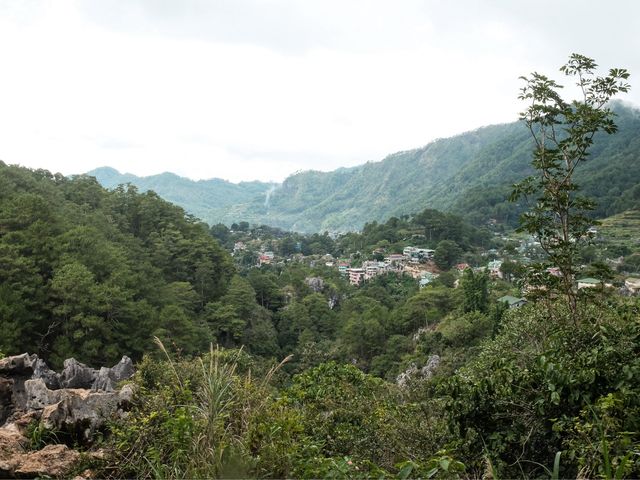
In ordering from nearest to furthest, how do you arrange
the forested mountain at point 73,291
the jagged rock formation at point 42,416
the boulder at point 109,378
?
the jagged rock formation at point 42,416, the boulder at point 109,378, the forested mountain at point 73,291

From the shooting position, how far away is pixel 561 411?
10.1 feet

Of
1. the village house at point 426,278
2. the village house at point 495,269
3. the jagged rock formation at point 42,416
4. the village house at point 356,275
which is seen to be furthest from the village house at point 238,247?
the jagged rock formation at point 42,416

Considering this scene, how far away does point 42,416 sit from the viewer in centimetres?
425

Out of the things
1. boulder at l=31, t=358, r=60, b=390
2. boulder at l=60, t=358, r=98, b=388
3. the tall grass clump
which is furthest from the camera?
boulder at l=60, t=358, r=98, b=388

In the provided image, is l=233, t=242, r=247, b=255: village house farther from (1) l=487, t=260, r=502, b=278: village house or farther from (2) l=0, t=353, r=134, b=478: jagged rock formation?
(2) l=0, t=353, r=134, b=478: jagged rock formation


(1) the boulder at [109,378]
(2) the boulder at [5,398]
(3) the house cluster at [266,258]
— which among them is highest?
(2) the boulder at [5,398]

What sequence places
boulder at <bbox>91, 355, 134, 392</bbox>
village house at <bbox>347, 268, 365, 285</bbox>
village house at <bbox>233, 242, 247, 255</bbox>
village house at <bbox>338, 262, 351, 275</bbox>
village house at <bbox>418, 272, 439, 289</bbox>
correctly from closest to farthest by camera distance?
1. boulder at <bbox>91, 355, 134, 392</bbox>
2. village house at <bbox>418, 272, 439, 289</bbox>
3. village house at <bbox>347, 268, 365, 285</bbox>
4. village house at <bbox>338, 262, 351, 275</bbox>
5. village house at <bbox>233, 242, 247, 255</bbox>

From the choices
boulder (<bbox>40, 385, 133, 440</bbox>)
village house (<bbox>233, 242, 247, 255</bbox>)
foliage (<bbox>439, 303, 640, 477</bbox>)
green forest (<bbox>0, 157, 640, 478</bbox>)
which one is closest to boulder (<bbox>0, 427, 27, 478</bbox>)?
Result: boulder (<bbox>40, 385, 133, 440</bbox>)

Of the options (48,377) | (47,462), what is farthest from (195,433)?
(48,377)

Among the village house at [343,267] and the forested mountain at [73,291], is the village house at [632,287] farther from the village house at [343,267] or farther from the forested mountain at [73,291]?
the village house at [343,267]

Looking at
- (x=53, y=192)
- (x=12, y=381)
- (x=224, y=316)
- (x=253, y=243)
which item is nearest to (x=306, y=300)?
(x=224, y=316)

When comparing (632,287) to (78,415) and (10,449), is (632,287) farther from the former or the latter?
(10,449)

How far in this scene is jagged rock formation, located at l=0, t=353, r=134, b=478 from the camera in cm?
324

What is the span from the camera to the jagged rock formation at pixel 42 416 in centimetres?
324
